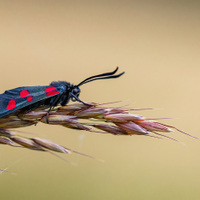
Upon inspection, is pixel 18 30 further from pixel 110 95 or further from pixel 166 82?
pixel 166 82

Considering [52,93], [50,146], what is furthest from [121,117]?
[52,93]

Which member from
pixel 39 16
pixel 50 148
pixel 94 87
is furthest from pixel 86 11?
pixel 50 148

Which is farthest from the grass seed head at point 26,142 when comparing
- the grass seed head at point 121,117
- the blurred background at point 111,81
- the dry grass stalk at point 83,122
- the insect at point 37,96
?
the blurred background at point 111,81

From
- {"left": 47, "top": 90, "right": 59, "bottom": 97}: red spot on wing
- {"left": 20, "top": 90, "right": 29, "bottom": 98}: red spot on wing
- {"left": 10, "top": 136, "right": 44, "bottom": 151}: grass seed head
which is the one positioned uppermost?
{"left": 47, "top": 90, "right": 59, "bottom": 97}: red spot on wing

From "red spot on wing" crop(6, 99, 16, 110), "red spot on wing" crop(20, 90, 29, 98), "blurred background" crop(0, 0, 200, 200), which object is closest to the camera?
"red spot on wing" crop(6, 99, 16, 110)

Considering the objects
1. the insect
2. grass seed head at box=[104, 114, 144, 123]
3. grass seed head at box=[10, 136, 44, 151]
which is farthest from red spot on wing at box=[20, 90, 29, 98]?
grass seed head at box=[104, 114, 144, 123]

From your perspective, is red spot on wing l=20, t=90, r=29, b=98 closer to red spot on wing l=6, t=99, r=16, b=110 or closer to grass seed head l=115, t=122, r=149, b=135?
red spot on wing l=6, t=99, r=16, b=110

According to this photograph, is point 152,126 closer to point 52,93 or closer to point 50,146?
point 50,146
